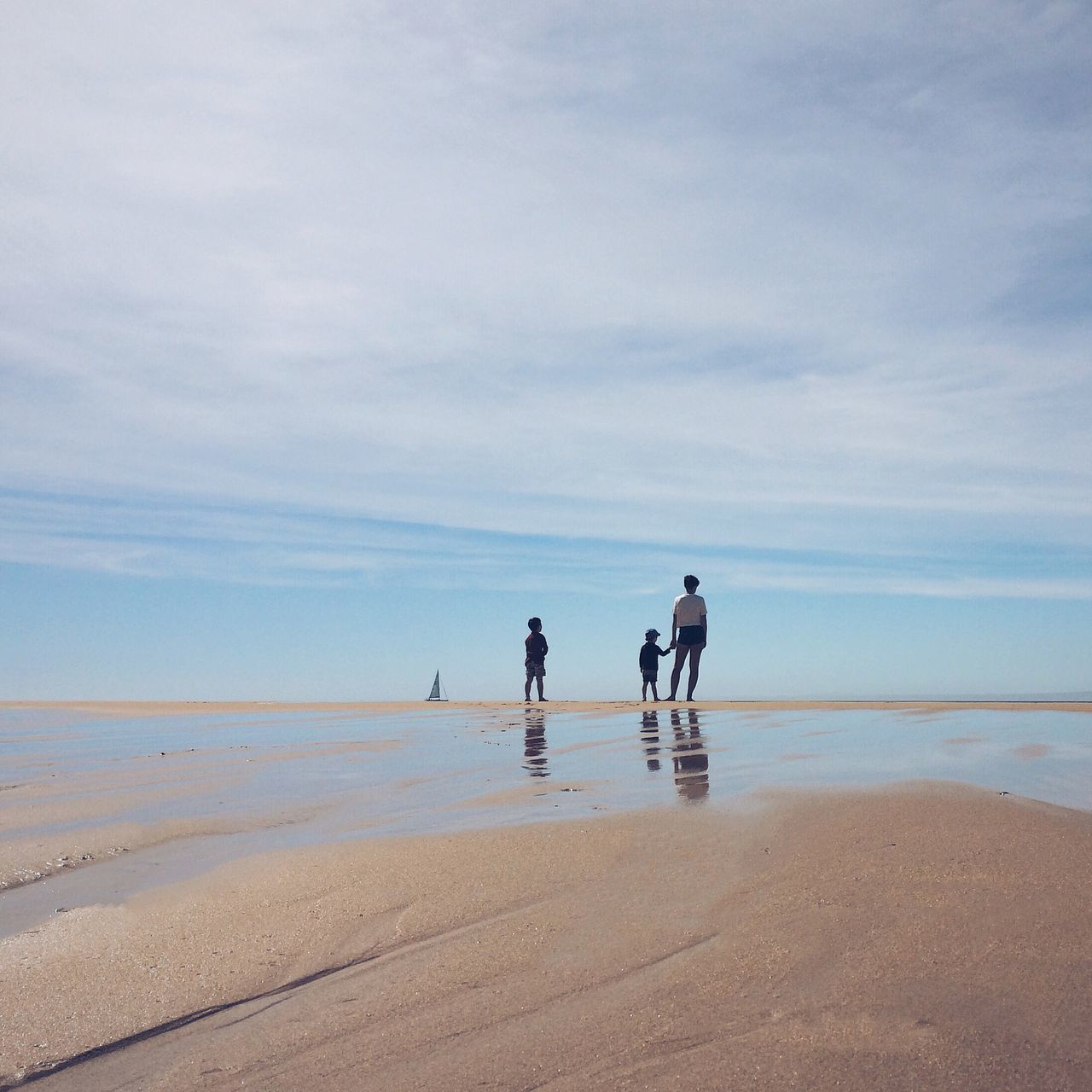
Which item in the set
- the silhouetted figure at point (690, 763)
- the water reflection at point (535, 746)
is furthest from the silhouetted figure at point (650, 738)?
the water reflection at point (535, 746)

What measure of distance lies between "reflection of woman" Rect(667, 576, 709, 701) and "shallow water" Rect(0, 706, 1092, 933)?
4.99m

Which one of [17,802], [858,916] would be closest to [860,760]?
[858,916]

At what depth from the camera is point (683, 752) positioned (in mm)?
7418

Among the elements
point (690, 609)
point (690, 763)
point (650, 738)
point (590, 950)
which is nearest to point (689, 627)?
point (690, 609)

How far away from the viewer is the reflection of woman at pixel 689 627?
16.8m

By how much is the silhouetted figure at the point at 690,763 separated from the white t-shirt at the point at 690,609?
20.8 ft

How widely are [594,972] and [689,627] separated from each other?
14.7 meters

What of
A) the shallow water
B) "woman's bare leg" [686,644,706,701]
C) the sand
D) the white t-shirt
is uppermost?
the white t-shirt

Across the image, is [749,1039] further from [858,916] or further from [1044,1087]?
[858,916]

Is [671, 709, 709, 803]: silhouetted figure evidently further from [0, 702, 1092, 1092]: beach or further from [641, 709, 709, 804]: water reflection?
[0, 702, 1092, 1092]: beach

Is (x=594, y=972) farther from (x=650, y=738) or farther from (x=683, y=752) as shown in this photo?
(x=650, y=738)

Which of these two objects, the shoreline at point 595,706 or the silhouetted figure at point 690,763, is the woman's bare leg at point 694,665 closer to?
the shoreline at point 595,706

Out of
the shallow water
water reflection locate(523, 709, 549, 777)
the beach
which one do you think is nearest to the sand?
the beach

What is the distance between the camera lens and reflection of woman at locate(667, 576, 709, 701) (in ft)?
55.3
